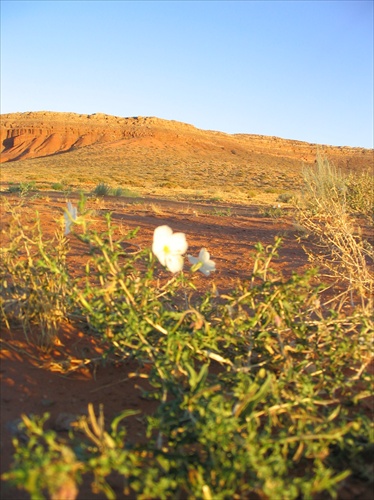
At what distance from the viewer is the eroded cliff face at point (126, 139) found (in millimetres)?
58000

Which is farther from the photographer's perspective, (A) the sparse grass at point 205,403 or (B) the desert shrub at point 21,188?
(B) the desert shrub at point 21,188

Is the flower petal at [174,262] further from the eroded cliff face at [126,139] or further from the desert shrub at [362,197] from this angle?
the eroded cliff face at [126,139]

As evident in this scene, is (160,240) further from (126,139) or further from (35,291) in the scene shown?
(126,139)

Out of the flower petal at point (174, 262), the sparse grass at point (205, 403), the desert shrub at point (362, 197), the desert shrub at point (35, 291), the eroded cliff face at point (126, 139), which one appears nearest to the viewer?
the sparse grass at point (205, 403)

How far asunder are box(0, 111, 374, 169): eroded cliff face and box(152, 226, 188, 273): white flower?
5170 cm

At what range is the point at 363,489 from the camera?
189 cm

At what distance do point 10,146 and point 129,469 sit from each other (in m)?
65.8

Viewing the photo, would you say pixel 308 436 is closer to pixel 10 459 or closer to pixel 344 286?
pixel 10 459

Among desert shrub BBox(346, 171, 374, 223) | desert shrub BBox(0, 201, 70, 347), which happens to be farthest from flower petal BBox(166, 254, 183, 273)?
desert shrub BBox(346, 171, 374, 223)

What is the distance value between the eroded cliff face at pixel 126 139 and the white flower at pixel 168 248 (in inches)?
2035

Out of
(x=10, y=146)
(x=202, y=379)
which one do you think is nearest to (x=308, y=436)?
(x=202, y=379)

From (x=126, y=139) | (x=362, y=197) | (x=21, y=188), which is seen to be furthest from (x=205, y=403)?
(x=126, y=139)

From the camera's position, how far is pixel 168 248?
2.37 m

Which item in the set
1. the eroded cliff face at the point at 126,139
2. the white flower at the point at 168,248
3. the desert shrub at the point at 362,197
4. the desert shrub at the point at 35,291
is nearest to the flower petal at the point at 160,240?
the white flower at the point at 168,248
